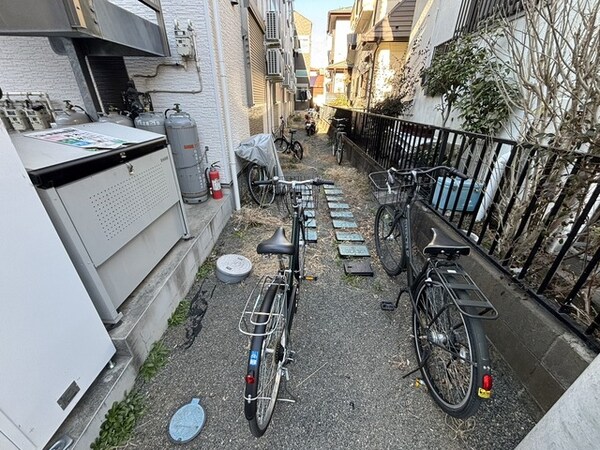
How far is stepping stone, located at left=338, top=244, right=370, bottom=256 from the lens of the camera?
346cm

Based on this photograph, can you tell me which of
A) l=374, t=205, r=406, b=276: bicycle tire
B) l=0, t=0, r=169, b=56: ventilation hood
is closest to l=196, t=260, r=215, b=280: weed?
l=374, t=205, r=406, b=276: bicycle tire

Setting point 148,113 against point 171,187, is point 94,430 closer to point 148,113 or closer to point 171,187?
point 171,187

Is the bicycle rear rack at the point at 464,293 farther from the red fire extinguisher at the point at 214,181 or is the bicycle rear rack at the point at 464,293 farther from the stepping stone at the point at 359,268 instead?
the red fire extinguisher at the point at 214,181

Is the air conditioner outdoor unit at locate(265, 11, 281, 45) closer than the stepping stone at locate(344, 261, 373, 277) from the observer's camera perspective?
No

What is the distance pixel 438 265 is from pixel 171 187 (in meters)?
2.60

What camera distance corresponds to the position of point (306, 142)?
1189cm

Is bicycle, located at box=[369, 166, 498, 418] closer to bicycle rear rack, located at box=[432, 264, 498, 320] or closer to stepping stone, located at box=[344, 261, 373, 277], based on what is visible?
bicycle rear rack, located at box=[432, 264, 498, 320]

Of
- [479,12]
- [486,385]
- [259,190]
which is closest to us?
[486,385]

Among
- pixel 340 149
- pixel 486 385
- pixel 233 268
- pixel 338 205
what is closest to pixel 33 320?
pixel 233 268

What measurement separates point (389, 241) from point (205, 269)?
2.39 m

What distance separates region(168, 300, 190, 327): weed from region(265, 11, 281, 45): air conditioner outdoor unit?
773cm

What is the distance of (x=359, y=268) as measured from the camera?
10.3 feet

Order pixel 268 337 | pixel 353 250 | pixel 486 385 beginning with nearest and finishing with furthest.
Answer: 1. pixel 486 385
2. pixel 268 337
3. pixel 353 250

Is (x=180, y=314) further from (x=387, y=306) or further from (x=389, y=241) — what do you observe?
(x=389, y=241)
